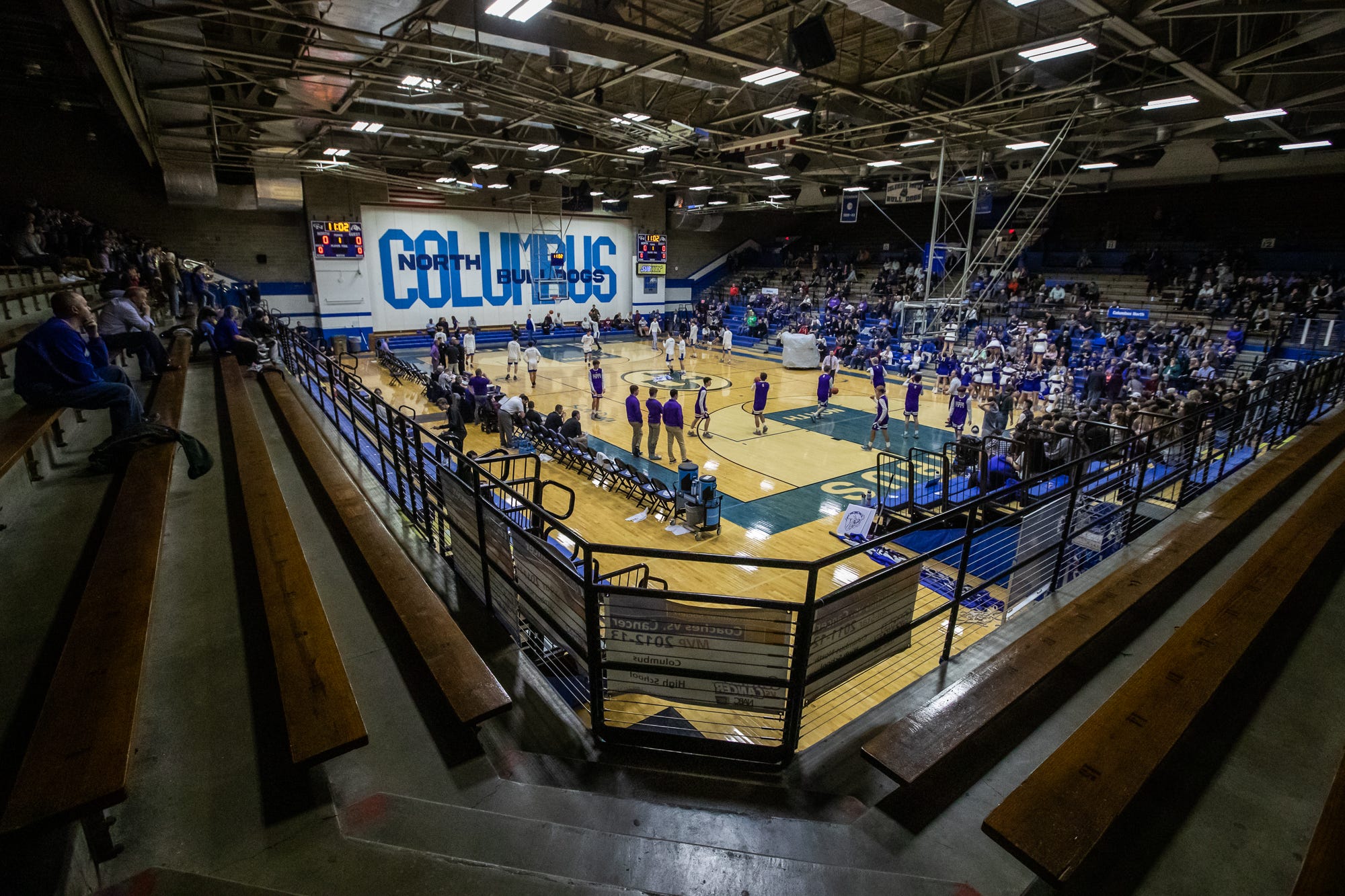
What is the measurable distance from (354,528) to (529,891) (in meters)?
3.30

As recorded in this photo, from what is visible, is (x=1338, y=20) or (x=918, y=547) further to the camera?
(x=918, y=547)

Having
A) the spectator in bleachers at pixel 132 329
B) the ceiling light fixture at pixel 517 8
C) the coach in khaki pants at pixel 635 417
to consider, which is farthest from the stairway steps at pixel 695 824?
the coach in khaki pants at pixel 635 417

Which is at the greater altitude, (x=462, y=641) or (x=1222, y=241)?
(x=1222, y=241)

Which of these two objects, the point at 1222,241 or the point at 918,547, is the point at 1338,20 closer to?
the point at 918,547

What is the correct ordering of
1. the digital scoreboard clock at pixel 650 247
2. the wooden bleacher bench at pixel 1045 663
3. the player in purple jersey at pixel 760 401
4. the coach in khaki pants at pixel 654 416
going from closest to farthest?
the wooden bleacher bench at pixel 1045 663 < the coach in khaki pants at pixel 654 416 < the player in purple jersey at pixel 760 401 < the digital scoreboard clock at pixel 650 247

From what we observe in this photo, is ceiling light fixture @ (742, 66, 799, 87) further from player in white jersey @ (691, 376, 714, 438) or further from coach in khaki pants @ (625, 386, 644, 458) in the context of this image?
player in white jersey @ (691, 376, 714, 438)

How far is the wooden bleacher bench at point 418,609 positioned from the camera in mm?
2715

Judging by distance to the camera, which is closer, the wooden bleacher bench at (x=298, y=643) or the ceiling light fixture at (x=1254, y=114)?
the wooden bleacher bench at (x=298, y=643)

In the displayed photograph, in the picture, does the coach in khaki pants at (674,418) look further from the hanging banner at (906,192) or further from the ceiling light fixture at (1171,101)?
the hanging banner at (906,192)

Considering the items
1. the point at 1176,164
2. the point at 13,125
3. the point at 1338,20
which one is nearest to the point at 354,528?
the point at 1338,20

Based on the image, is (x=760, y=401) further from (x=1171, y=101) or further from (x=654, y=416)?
(x=1171, y=101)

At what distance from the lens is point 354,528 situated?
4516mm

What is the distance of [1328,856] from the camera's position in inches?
61.5

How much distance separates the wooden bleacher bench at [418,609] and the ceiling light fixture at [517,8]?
5025mm
